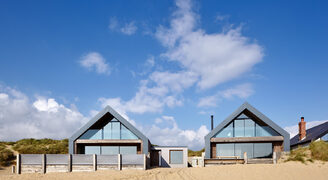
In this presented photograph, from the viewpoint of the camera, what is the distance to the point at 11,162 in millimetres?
26656

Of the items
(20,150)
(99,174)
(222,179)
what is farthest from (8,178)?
(20,150)

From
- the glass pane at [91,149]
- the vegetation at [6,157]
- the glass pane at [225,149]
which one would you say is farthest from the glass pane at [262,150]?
the vegetation at [6,157]

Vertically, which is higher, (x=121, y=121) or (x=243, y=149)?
(x=121, y=121)

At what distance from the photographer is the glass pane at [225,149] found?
77.0 ft

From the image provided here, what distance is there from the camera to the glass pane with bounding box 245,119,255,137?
22266 mm

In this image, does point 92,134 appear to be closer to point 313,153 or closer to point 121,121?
point 121,121

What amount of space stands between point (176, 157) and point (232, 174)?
9.87 metres

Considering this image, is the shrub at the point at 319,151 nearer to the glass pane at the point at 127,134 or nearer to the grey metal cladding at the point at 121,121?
the grey metal cladding at the point at 121,121

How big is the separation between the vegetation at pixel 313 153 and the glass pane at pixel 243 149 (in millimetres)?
5419

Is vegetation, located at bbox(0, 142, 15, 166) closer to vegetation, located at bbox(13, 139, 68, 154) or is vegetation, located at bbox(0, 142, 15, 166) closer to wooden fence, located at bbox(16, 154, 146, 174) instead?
vegetation, located at bbox(13, 139, 68, 154)

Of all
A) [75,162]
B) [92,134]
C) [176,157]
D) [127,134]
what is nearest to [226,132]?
[176,157]

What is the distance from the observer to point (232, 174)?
15.6 m

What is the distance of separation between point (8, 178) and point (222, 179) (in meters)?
13.3

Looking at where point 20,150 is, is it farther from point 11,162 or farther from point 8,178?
point 8,178
